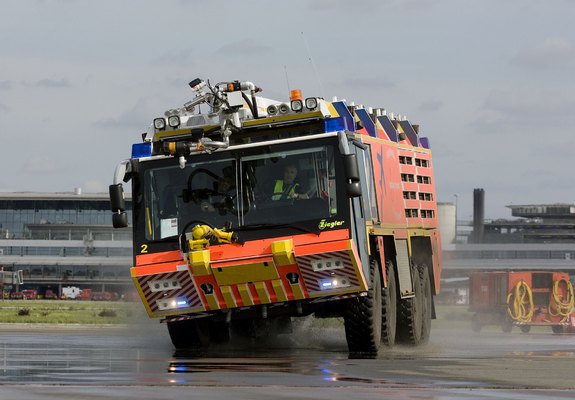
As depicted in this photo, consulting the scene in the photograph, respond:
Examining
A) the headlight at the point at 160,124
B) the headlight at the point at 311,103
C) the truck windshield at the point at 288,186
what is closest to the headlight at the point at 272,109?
the headlight at the point at 311,103

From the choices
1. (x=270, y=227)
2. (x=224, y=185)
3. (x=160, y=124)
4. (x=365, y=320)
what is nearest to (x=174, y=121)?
(x=160, y=124)

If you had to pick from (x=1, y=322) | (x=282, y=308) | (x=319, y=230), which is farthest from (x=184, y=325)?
(x=1, y=322)

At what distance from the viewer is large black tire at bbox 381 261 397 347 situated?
71.7 feet

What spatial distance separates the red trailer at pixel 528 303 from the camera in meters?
45.3

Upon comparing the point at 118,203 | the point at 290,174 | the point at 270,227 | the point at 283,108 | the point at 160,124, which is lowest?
the point at 270,227

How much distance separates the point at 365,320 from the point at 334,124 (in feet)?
10.6

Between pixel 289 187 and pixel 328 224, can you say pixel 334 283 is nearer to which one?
pixel 328 224

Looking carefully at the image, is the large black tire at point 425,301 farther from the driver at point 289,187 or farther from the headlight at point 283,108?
the headlight at point 283,108

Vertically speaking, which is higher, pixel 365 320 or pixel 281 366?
pixel 365 320

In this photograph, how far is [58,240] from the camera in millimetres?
142375

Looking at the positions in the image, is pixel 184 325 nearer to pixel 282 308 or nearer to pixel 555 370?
pixel 282 308

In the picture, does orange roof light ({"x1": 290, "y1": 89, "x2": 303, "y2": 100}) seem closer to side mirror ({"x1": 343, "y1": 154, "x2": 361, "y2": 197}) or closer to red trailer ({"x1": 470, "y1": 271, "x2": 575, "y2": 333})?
side mirror ({"x1": 343, "y1": 154, "x2": 361, "y2": 197})

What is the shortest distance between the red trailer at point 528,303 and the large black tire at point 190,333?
79.0 feet

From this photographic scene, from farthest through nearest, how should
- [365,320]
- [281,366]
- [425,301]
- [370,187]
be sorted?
[425,301], [370,187], [365,320], [281,366]
